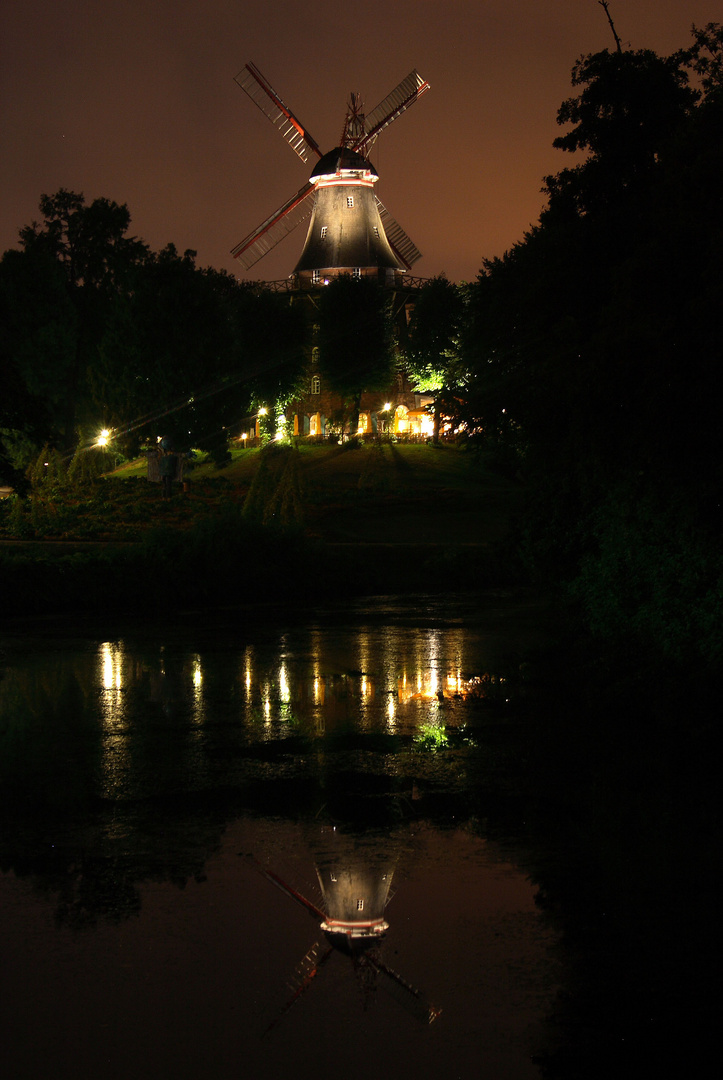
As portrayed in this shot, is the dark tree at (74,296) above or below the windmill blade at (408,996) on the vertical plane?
above

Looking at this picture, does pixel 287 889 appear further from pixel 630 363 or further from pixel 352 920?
pixel 630 363

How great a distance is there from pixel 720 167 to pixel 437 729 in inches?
291

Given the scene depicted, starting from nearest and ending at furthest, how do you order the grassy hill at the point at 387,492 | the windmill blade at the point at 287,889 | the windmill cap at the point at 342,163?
1. the windmill blade at the point at 287,889
2. the grassy hill at the point at 387,492
3. the windmill cap at the point at 342,163

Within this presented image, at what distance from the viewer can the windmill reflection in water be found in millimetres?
6215

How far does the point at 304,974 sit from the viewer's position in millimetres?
6449

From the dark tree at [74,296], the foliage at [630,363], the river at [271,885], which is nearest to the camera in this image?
the river at [271,885]

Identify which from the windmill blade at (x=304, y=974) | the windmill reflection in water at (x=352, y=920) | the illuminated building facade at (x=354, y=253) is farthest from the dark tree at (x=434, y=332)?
the windmill blade at (x=304, y=974)

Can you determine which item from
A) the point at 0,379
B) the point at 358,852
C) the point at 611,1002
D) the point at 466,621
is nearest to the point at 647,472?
the point at 358,852

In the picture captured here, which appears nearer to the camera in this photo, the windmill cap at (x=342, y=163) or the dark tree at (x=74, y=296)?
the dark tree at (x=74, y=296)

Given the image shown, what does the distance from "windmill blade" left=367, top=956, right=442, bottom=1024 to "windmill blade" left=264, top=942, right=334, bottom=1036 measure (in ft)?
0.99

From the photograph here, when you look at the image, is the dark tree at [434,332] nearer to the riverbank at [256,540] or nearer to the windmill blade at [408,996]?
the riverbank at [256,540]

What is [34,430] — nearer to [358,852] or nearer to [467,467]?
[358,852]

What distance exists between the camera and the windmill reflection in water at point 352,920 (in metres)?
6.21

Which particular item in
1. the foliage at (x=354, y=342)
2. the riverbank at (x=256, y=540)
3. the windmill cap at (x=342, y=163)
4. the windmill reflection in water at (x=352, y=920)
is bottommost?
the windmill reflection in water at (x=352, y=920)
